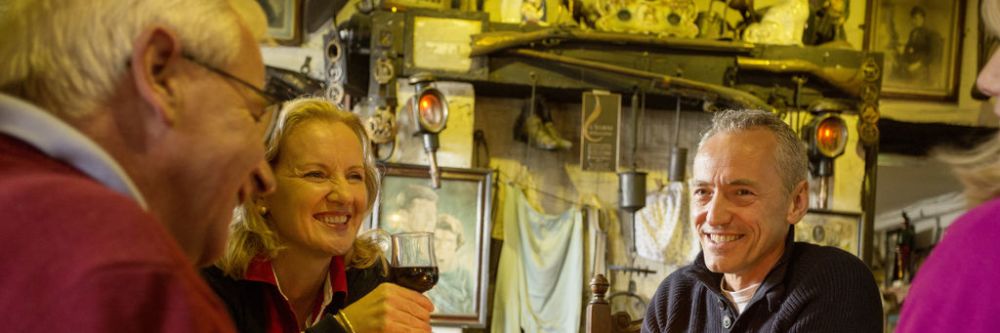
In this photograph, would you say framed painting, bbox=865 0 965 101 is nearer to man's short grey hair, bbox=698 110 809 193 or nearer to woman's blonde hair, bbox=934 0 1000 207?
man's short grey hair, bbox=698 110 809 193

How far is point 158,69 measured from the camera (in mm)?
1186

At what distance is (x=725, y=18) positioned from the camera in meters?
8.57

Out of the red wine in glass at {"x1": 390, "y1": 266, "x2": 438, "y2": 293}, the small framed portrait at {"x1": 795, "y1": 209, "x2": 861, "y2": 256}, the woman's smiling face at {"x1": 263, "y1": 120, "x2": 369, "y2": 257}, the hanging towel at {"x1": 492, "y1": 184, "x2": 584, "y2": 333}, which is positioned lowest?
the hanging towel at {"x1": 492, "y1": 184, "x2": 584, "y2": 333}

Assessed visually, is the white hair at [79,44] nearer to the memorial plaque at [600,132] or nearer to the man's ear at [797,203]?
the man's ear at [797,203]

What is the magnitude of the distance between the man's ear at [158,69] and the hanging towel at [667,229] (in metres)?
7.03

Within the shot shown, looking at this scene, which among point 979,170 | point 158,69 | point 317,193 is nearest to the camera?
point 158,69

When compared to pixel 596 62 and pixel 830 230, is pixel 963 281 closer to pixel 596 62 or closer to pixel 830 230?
pixel 596 62

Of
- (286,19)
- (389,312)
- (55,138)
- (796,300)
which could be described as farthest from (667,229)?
(55,138)

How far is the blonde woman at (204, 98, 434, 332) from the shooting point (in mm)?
2539

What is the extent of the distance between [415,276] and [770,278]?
0.81 metres

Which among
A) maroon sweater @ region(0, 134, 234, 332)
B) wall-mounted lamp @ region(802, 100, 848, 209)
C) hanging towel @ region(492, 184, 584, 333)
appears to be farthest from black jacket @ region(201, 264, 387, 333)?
wall-mounted lamp @ region(802, 100, 848, 209)

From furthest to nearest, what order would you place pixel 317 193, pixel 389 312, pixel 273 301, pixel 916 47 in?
pixel 916 47, pixel 317 193, pixel 273 301, pixel 389 312

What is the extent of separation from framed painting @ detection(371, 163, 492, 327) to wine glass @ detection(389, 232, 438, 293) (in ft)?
17.1

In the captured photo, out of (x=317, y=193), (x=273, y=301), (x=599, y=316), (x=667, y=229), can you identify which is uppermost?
(x=317, y=193)
